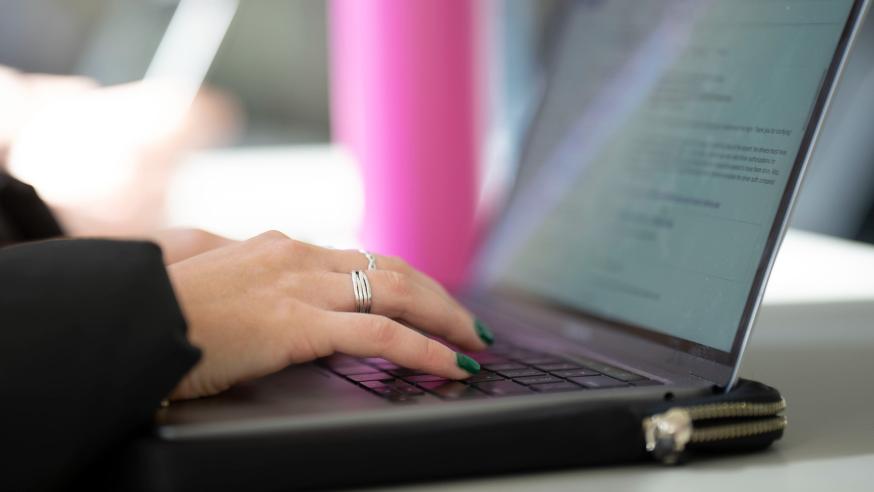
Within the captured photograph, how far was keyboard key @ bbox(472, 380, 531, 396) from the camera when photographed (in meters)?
0.54

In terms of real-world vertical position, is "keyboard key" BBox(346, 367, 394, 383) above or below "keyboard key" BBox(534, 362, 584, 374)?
below

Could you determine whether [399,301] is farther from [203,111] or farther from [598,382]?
[203,111]

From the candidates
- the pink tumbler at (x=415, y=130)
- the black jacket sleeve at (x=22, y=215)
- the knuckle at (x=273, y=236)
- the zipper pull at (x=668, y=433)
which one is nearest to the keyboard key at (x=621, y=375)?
the zipper pull at (x=668, y=433)

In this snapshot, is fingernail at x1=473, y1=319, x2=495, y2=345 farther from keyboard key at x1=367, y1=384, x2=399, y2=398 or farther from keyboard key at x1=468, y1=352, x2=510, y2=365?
keyboard key at x1=367, y1=384, x2=399, y2=398

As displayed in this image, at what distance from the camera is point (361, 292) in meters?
0.63

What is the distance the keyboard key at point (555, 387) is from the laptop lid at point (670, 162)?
0.31 ft

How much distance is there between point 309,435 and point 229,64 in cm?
370

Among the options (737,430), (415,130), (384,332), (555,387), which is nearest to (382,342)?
(384,332)

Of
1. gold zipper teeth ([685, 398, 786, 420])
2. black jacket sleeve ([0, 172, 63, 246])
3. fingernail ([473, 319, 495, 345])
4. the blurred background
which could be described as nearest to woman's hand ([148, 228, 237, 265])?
black jacket sleeve ([0, 172, 63, 246])

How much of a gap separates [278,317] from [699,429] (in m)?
0.25

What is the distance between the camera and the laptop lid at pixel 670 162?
618mm

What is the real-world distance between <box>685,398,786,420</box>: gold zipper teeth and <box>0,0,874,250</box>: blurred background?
53.3 inches

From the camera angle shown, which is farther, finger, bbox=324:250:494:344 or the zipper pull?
finger, bbox=324:250:494:344

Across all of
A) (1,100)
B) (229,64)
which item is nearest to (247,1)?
(229,64)
